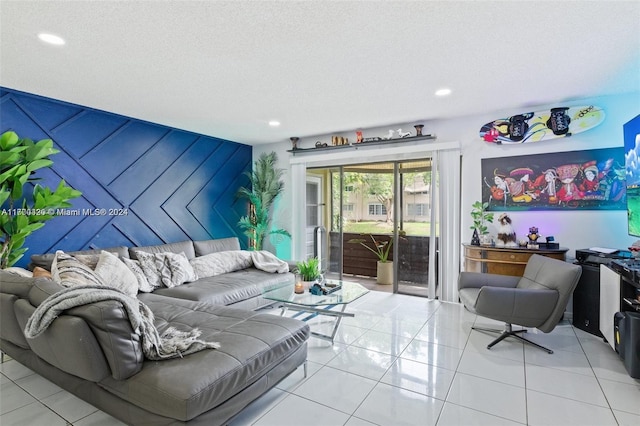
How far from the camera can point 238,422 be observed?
1.92m

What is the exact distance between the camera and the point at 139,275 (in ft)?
11.4

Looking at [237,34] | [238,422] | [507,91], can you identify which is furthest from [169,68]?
[507,91]

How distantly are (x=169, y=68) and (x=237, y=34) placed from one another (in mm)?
908

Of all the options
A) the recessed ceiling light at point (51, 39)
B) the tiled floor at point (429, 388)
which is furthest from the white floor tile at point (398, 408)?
the recessed ceiling light at point (51, 39)

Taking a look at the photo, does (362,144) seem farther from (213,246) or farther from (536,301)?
(536,301)

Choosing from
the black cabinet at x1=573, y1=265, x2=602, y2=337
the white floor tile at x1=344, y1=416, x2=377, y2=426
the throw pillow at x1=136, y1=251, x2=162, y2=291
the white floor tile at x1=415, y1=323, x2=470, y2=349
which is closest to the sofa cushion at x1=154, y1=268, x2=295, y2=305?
the throw pillow at x1=136, y1=251, x2=162, y2=291

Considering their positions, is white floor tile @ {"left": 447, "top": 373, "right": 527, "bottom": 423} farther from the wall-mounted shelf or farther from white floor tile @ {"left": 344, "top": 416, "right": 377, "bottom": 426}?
the wall-mounted shelf

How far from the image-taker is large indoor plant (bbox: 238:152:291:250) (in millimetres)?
5680

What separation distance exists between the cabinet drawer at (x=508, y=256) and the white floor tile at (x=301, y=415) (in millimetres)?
2763

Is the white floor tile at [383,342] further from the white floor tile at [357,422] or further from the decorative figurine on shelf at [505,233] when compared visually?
the decorative figurine on shelf at [505,233]

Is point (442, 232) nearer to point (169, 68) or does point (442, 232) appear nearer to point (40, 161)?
point (169, 68)

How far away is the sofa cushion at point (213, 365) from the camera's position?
4.98 ft

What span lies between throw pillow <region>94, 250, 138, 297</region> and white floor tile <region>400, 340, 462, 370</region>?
2749 mm

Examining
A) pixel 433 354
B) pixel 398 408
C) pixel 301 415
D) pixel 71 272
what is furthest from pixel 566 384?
pixel 71 272
